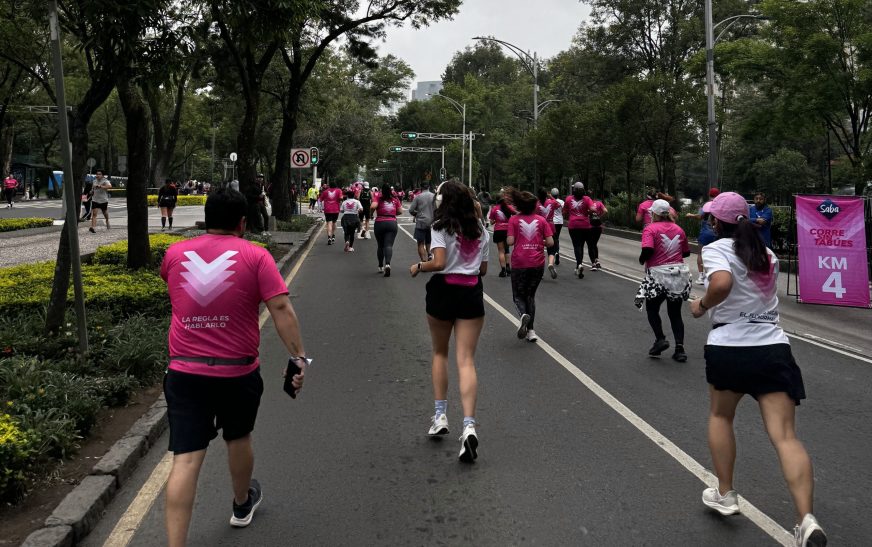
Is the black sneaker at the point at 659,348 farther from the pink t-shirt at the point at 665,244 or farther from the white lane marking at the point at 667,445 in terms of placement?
the white lane marking at the point at 667,445

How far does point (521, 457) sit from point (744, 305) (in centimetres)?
184

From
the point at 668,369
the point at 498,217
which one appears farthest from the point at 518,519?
the point at 498,217

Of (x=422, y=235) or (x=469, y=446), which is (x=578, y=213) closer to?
(x=422, y=235)

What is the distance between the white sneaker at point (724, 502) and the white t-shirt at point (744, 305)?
2.74 ft

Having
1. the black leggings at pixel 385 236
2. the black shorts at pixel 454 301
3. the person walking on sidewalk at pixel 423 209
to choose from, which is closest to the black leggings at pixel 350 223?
the black leggings at pixel 385 236

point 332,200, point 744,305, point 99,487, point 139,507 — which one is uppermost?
point 332,200

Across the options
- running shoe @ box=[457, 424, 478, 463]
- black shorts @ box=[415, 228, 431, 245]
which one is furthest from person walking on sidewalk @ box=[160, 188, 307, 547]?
black shorts @ box=[415, 228, 431, 245]

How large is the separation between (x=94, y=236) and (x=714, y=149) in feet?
54.9

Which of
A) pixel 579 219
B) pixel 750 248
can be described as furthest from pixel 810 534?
pixel 579 219

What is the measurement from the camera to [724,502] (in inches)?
163

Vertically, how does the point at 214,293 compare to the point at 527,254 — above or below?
above

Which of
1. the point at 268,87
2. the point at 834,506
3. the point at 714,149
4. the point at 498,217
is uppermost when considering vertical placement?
the point at 268,87

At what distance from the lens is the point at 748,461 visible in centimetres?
504

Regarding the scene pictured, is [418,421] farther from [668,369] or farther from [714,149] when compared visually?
[714,149]
